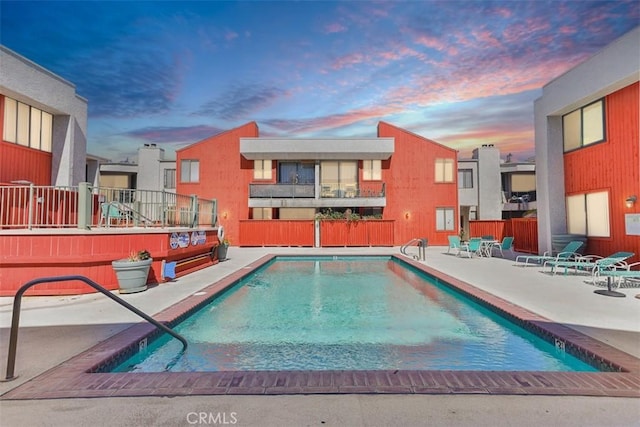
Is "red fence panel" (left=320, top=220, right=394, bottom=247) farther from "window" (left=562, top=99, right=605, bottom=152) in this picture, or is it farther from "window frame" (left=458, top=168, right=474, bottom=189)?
"window frame" (left=458, top=168, right=474, bottom=189)

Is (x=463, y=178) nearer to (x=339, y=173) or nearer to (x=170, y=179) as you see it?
(x=339, y=173)

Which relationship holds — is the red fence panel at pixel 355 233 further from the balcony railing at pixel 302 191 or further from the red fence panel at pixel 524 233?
the red fence panel at pixel 524 233

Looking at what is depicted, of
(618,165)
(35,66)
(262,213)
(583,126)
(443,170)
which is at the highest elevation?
(35,66)

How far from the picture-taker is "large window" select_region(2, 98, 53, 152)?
37.3 ft

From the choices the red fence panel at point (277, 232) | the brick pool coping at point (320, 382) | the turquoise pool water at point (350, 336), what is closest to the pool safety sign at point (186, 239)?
the turquoise pool water at point (350, 336)

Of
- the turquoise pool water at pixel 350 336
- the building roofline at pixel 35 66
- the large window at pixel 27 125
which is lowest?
the turquoise pool water at pixel 350 336

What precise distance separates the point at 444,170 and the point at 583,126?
12.2 m

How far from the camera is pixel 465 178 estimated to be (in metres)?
30.2

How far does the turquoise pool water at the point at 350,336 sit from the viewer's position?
4484 mm

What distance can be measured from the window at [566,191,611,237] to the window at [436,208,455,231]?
1087cm

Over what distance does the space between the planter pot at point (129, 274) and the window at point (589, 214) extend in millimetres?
14360

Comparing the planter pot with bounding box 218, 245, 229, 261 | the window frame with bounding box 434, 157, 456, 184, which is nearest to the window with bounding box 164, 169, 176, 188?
the planter pot with bounding box 218, 245, 229, 261

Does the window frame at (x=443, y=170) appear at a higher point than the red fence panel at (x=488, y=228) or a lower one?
higher

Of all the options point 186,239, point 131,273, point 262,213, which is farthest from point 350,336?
point 262,213
